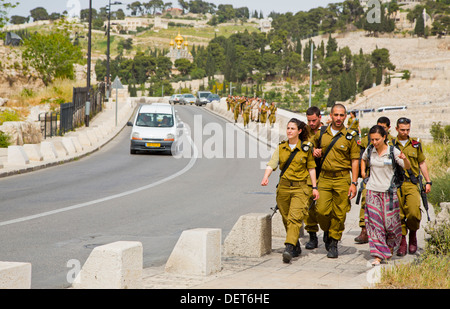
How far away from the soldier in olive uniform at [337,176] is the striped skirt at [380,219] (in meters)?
0.37

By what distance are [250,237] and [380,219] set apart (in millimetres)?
1634

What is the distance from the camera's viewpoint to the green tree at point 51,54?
165 feet

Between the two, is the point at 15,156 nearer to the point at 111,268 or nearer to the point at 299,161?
the point at 299,161

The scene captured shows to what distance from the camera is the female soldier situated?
25.5 ft

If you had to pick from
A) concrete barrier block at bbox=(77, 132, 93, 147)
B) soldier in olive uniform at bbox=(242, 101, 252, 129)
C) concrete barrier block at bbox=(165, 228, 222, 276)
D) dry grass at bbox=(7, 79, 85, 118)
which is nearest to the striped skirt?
concrete barrier block at bbox=(165, 228, 222, 276)

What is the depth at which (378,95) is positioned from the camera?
375 ft

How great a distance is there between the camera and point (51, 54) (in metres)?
50.8

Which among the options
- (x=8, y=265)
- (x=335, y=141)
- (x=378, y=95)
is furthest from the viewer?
(x=378, y=95)

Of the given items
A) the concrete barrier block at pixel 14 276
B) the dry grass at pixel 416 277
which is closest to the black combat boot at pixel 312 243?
the dry grass at pixel 416 277

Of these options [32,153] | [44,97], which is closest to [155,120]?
[32,153]

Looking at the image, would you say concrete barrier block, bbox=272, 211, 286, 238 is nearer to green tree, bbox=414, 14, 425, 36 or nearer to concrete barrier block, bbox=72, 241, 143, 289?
concrete barrier block, bbox=72, 241, 143, 289
